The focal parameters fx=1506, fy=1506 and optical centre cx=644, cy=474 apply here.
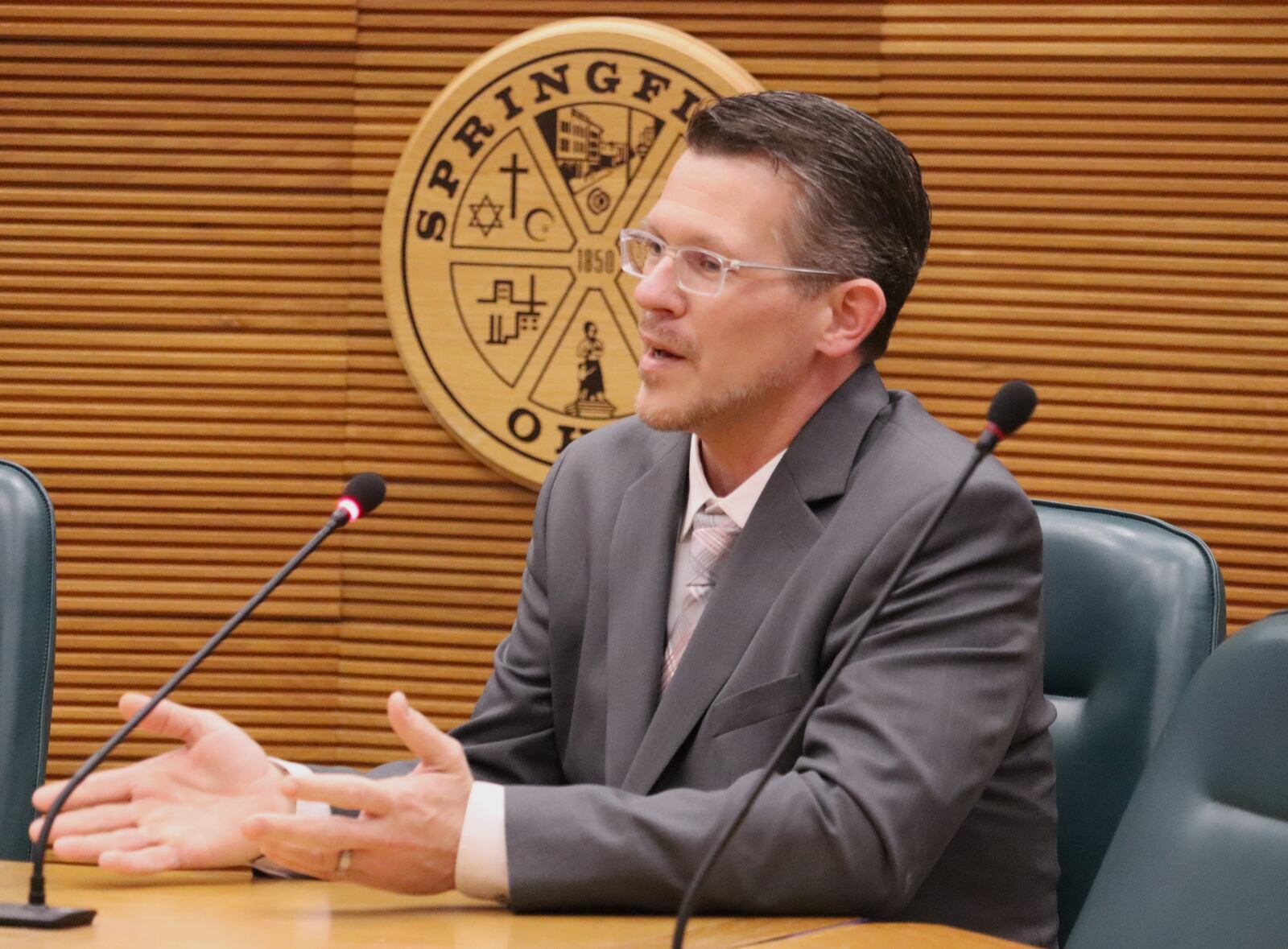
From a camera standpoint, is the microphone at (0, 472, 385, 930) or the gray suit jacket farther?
the gray suit jacket

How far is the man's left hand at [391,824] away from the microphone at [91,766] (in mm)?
158

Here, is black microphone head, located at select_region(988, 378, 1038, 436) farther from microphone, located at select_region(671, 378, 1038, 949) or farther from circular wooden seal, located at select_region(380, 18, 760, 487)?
circular wooden seal, located at select_region(380, 18, 760, 487)

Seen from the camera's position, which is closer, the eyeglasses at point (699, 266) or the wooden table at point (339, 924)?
the wooden table at point (339, 924)

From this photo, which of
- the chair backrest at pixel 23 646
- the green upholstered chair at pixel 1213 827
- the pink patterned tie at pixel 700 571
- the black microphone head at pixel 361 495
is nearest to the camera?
the green upholstered chair at pixel 1213 827

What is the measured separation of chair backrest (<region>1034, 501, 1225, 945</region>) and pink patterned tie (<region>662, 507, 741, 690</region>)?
44 centimetres

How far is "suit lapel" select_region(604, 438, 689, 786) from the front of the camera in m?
1.77

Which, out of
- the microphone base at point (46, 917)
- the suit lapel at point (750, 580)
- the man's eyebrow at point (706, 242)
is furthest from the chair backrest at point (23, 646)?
the man's eyebrow at point (706, 242)

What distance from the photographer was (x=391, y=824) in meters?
1.36

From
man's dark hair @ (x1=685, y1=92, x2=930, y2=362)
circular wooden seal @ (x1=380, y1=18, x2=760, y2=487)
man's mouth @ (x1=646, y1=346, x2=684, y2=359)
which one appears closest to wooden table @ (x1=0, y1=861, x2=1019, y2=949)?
man's mouth @ (x1=646, y1=346, x2=684, y2=359)

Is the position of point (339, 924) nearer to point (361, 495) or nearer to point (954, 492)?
point (361, 495)

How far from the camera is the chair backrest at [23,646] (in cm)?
193

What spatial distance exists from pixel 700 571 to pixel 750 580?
14cm

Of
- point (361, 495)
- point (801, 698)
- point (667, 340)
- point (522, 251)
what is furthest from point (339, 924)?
point (522, 251)

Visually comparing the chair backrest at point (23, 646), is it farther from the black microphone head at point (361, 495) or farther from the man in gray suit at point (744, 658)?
the black microphone head at point (361, 495)
